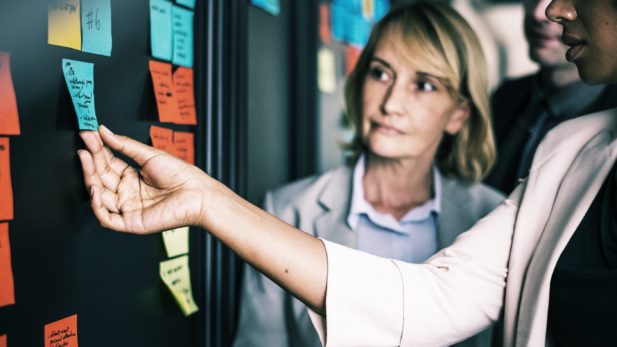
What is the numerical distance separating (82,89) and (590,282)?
3.12 feet

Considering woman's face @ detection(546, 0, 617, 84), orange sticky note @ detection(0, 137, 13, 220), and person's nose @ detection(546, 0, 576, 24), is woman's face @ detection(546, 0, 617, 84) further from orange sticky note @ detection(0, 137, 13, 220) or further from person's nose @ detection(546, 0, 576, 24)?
orange sticky note @ detection(0, 137, 13, 220)

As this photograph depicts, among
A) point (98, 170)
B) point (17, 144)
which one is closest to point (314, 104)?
point (98, 170)

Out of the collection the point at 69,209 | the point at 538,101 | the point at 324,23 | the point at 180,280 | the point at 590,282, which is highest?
the point at 324,23

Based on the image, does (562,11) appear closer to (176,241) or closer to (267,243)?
(267,243)

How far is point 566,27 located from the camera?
1198 mm

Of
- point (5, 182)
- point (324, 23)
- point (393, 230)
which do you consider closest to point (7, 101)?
point (5, 182)

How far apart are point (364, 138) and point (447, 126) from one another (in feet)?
0.93

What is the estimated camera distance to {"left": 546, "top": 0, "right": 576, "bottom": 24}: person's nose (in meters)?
1.18

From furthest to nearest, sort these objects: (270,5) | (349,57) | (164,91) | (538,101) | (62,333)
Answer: (349,57) → (538,101) → (270,5) → (164,91) → (62,333)

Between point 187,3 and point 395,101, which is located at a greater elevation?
point 187,3

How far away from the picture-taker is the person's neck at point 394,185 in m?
1.90

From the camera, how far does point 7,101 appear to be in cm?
96

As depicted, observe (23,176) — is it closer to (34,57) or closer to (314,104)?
(34,57)

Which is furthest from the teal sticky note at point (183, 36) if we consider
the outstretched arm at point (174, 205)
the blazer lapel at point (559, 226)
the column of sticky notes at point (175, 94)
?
the blazer lapel at point (559, 226)
